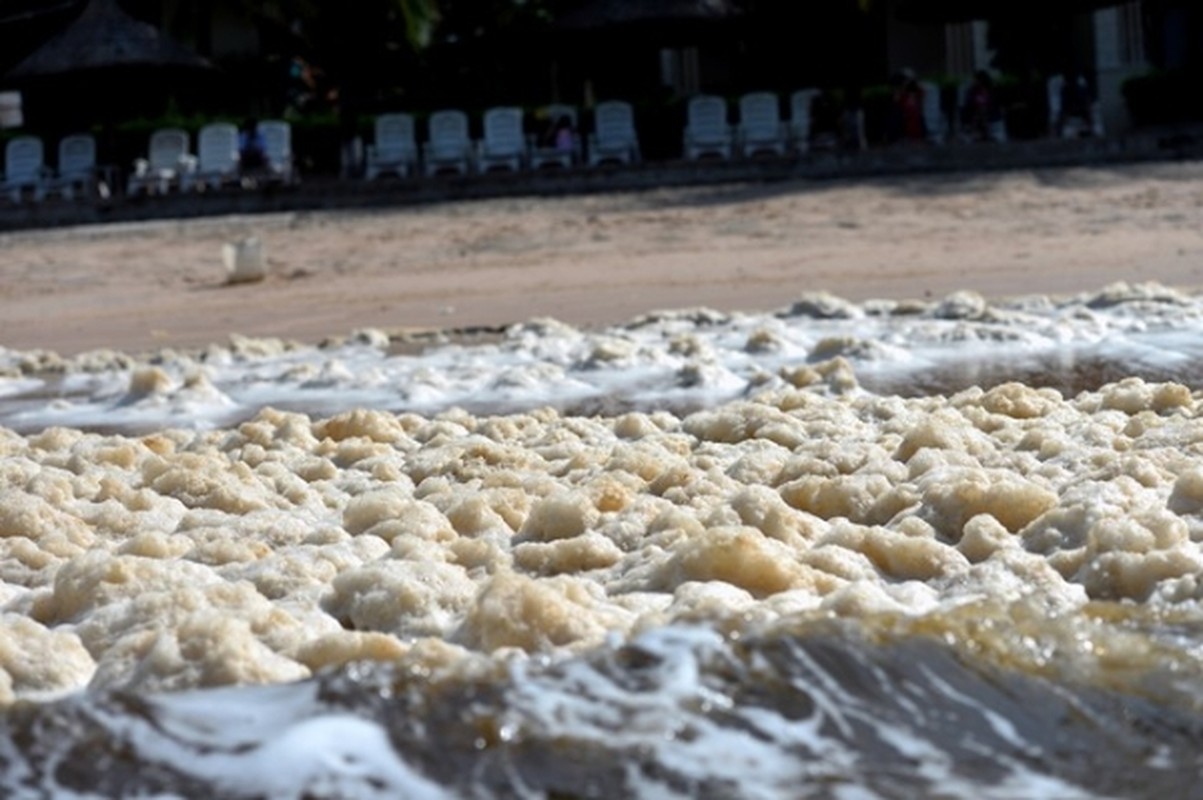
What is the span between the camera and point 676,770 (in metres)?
Answer: 2.94

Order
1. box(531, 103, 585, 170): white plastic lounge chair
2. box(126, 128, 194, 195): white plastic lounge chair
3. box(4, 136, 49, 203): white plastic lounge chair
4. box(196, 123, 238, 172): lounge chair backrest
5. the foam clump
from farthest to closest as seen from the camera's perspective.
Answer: box(4, 136, 49, 203): white plastic lounge chair
box(196, 123, 238, 172): lounge chair backrest
box(531, 103, 585, 170): white plastic lounge chair
box(126, 128, 194, 195): white plastic lounge chair
the foam clump

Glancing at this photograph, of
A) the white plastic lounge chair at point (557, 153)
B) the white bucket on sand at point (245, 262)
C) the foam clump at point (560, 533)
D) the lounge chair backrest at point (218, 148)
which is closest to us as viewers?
the foam clump at point (560, 533)

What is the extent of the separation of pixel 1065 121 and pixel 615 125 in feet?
17.3

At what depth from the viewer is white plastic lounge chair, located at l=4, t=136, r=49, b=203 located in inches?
969

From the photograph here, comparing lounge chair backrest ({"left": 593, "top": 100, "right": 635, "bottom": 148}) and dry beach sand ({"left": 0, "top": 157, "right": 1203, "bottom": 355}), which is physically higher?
lounge chair backrest ({"left": 593, "top": 100, "right": 635, "bottom": 148})

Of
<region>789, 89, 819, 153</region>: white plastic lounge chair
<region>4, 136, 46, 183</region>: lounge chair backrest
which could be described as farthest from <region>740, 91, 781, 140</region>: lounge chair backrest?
<region>4, 136, 46, 183</region>: lounge chair backrest

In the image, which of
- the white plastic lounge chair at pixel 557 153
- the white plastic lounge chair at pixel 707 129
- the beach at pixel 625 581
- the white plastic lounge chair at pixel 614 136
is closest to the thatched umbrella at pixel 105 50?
the white plastic lounge chair at pixel 557 153

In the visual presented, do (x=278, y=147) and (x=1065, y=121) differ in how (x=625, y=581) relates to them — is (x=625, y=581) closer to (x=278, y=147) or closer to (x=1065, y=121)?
(x=1065, y=121)

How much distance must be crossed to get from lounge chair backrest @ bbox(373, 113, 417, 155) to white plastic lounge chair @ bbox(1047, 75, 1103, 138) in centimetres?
753

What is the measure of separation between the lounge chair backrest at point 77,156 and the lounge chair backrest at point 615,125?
6.15 metres

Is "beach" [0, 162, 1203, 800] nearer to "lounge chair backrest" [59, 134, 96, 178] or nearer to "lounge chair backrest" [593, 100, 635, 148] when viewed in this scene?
"lounge chair backrest" [593, 100, 635, 148]

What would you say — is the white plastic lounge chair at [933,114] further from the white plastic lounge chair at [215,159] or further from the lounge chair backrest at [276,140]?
the white plastic lounge chair at [215,159]

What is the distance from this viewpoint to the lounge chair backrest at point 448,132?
24391 mm

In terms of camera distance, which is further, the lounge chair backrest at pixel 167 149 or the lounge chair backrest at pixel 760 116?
the lounge chair backrest at pixel 167 149
